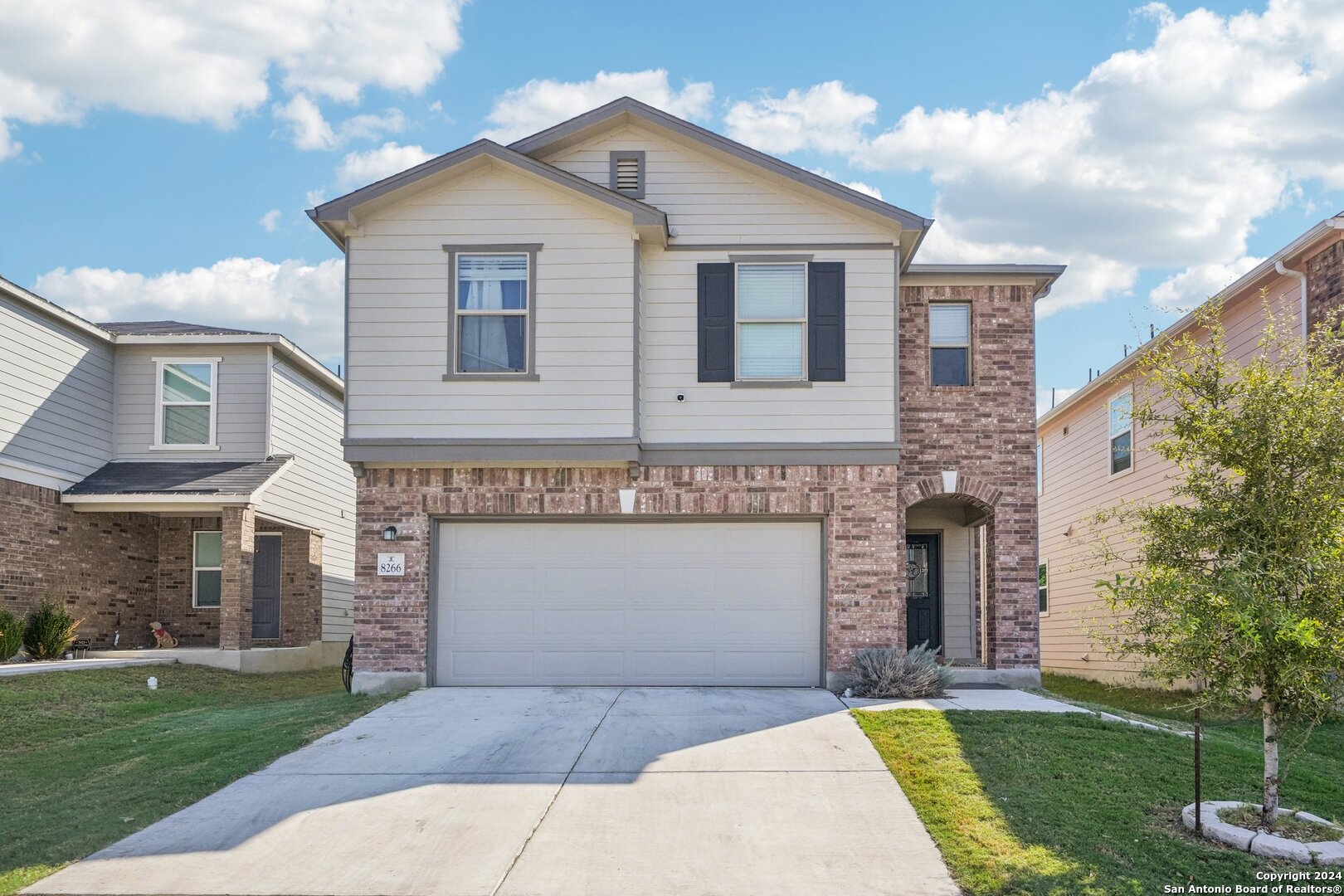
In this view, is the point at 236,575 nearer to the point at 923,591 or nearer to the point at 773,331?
the point at 773,331

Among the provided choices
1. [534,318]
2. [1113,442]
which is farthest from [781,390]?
[1113,442]

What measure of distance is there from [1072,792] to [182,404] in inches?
650

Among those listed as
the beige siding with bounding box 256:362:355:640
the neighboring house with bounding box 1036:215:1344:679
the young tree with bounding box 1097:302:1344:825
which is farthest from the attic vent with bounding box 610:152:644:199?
the beige siding with bounding box 256:362:355:640

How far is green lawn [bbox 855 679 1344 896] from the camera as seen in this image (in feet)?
24.2

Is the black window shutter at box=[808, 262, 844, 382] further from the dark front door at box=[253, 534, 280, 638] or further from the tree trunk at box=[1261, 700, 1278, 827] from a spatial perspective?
the dark front door at box=[253, 534, 280, 638]

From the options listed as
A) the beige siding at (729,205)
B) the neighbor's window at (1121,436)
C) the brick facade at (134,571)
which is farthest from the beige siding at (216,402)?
the neighbor's window at (1121,436)

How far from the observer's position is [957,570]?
16.8 metres

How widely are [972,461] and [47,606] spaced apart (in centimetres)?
1373

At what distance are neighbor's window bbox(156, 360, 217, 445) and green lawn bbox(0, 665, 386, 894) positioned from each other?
437 cm

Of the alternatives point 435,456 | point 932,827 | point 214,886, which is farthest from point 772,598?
point 214,886

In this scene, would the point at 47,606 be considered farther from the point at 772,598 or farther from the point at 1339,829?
the point at 1339,829

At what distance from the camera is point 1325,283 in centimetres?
1391

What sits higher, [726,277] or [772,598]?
[726,277]

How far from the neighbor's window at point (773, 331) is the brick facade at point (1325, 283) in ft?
19.0
